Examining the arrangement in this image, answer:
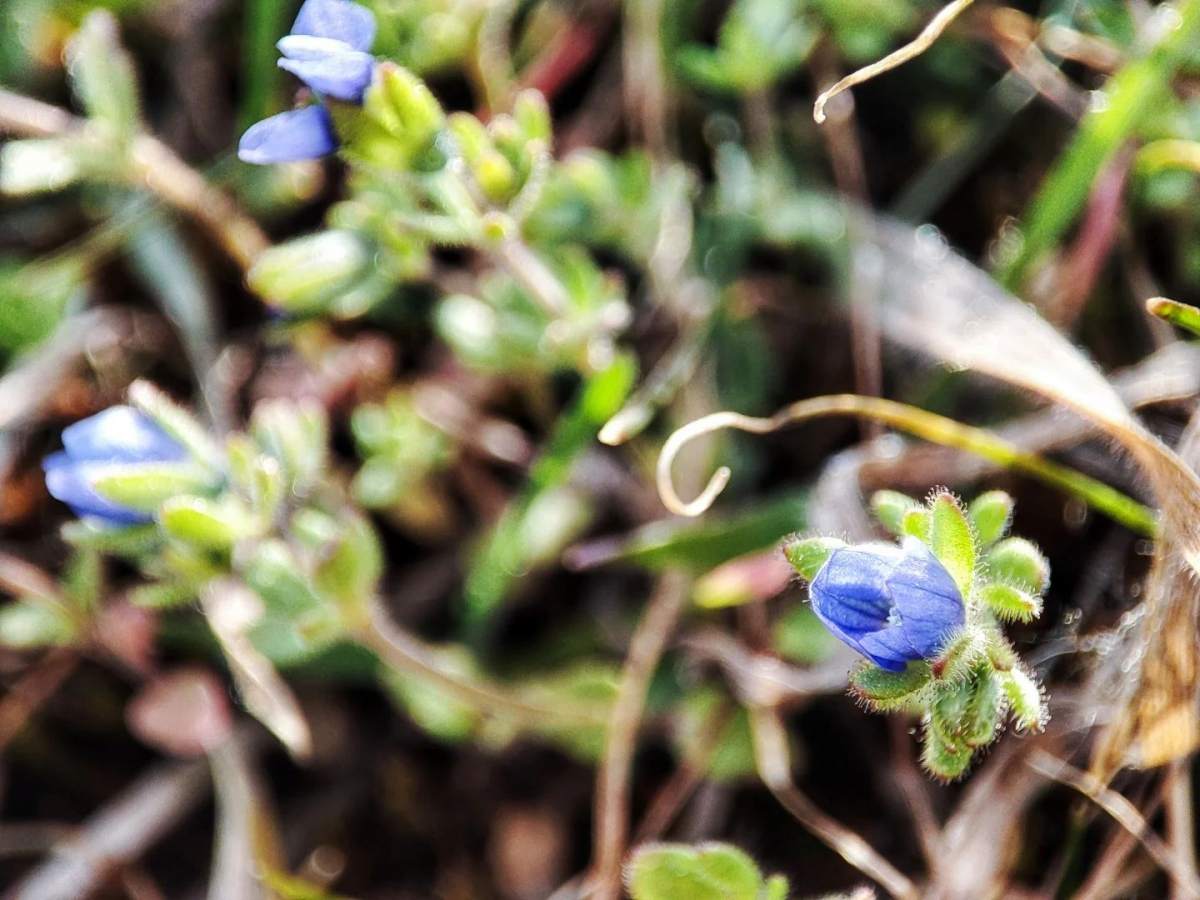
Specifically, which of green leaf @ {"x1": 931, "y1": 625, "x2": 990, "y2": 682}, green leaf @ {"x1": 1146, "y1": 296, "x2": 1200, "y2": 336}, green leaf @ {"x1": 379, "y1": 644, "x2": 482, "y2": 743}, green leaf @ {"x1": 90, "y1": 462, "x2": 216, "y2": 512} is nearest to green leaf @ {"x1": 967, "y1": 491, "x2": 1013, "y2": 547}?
green leaf @ {"x1": 931, "y1": 625, "x2": 990, "y2": 682}

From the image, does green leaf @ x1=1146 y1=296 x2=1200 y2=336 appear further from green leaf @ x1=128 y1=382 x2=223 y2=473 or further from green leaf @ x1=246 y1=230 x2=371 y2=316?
green leaf @ x1=128 y1=382 x2=223 y2=473

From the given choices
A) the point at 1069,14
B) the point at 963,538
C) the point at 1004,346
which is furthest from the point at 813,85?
the point at 963,538

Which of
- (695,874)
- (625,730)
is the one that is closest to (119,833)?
(625,730)

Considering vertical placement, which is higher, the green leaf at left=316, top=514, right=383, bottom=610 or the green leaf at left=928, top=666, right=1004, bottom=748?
the green leaf at left=928, top=666, right=1004, bottom=748

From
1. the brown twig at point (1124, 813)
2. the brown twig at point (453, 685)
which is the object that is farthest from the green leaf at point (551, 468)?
the brown twig at point (1124, 813)

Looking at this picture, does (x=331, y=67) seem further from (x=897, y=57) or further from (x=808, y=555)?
(x=808, y=555)

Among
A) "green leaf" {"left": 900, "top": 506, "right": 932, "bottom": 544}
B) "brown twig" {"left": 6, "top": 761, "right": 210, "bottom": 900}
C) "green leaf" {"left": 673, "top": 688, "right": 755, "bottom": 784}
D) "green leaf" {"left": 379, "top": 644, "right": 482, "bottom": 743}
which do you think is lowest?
"brown twig" {"left": 6, "top": 761, "right": 210, "bottom": 900}
